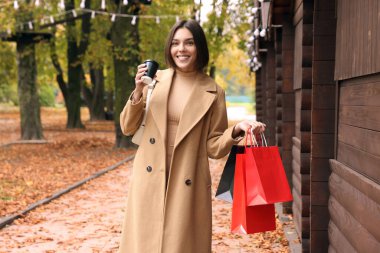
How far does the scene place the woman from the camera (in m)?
→ 3.77

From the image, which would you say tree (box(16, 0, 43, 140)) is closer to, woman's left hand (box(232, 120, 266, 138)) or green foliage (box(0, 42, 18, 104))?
green foliage (box(0, 42, 18, 104))

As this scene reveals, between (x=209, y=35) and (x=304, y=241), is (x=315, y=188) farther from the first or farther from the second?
(x=209, y=35)

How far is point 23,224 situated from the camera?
8047 mm

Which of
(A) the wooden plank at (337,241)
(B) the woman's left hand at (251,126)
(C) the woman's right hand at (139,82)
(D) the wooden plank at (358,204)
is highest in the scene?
(C) the woman's right hand at (139,82)

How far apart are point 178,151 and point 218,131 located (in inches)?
12.1

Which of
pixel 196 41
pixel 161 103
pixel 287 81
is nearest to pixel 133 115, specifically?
pixel 161 103

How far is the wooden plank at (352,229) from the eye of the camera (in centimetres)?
335

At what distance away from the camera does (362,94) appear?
3.71 m

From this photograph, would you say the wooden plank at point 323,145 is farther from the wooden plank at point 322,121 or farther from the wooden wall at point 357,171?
the wooden wall at point 357,171

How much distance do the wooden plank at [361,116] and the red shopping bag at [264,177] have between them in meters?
0.58

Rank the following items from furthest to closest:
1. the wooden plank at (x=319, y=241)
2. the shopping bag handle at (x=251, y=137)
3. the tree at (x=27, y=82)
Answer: the tree at (x=27, y=82) → the wooden plank at (x=319, y=241) → the shopping bag handle at (x=251, y=137)

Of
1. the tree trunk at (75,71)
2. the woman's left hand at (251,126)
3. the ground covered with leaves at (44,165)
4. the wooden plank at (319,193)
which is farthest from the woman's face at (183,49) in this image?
the tree trunk at (75,71)

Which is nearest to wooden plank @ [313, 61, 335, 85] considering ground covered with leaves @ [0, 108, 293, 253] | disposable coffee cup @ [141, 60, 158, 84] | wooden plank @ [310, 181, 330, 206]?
wooden plank @ [310, 181, 330, 206]

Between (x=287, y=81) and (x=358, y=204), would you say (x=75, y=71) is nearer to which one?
(x=287, y=81)
